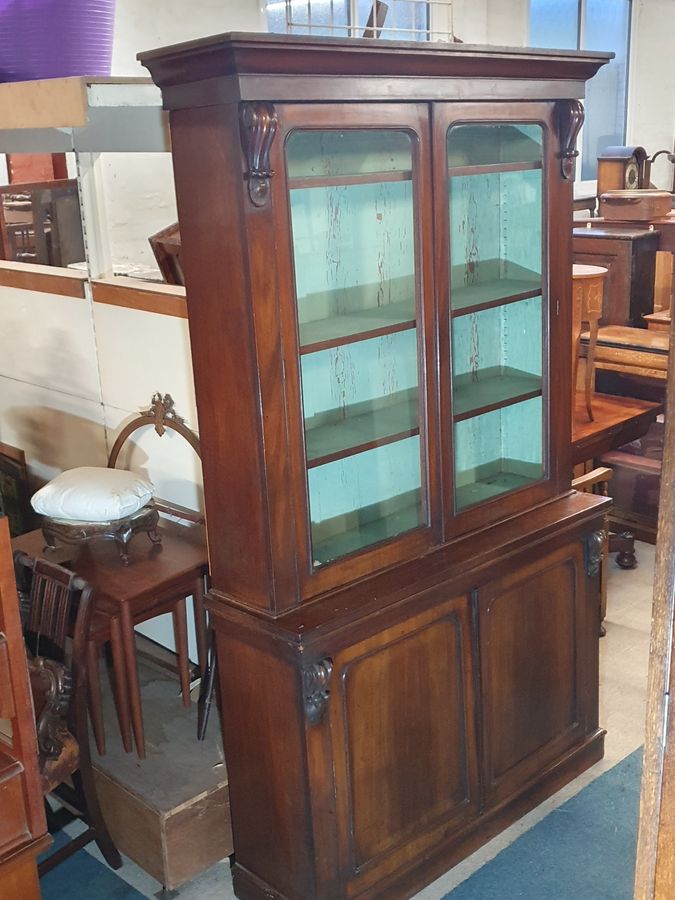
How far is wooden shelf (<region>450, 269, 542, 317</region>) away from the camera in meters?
2.73

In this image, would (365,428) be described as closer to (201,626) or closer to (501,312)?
(501,312)

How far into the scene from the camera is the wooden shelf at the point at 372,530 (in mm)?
2514

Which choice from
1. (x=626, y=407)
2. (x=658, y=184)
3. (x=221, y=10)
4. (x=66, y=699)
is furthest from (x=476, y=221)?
(x=658, y=184)

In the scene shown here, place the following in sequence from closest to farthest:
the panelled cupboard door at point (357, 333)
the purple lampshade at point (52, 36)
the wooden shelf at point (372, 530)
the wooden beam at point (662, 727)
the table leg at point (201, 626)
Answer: the wooden beam at point (662, 727) < the panelled cupboard door at point (357, 333) < the wooden shelf at point (372, 530) < the table leg at point (201, 626) < the purple lampshade at point (52, 36)

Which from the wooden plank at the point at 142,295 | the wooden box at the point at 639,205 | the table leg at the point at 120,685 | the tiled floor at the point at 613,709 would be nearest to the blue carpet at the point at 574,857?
the tiled floor at the point at 613,709

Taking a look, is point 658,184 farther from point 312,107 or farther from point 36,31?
point 312,107

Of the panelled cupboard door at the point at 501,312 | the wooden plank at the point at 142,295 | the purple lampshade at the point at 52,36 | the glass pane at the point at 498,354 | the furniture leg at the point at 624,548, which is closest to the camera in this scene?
the panelled cupboard door at the point at 501,312

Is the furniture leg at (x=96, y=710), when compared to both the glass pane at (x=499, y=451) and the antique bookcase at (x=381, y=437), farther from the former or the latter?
the glass pane at (x=499, y=451)

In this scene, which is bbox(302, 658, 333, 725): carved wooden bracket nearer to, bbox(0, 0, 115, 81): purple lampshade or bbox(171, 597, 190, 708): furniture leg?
bbox(171, 597, 190, 708): furniture leg

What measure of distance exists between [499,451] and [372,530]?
594 millimetres

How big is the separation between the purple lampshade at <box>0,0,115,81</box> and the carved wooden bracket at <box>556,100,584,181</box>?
1596 millimetres

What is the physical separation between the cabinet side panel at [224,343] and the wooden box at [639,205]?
3893 millimetres

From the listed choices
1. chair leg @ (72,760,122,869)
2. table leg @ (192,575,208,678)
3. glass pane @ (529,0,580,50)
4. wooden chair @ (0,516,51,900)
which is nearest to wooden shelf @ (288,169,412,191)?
wooden chair @ (0,516,51,900)

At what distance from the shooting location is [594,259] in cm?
518
